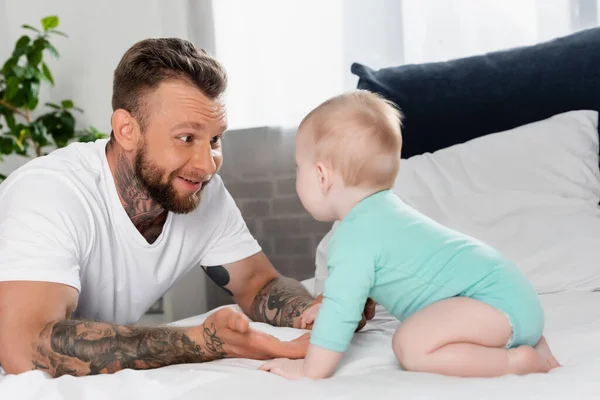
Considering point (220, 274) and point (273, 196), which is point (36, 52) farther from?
point (220, 274)

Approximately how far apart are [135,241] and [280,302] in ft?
1.24

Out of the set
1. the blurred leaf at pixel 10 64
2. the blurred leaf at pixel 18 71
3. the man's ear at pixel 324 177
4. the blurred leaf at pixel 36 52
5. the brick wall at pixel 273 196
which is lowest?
the brick wall at pixel 273 196

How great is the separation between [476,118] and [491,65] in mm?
→ 176

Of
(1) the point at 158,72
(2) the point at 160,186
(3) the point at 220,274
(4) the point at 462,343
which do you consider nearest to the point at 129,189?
(2) the point at 160,186

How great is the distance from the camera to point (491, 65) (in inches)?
85.4

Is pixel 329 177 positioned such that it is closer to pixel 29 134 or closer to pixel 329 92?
pixel 329 92

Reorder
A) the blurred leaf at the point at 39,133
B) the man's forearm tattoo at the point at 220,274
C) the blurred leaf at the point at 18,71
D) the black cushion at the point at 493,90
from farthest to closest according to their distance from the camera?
1. the blurred leaf at the point at 39,133
2. the blurred leaf at the point at 18,71
3. the black cushion at the point at 493,90
4. the man's forearm tattoo at the point at 220,274

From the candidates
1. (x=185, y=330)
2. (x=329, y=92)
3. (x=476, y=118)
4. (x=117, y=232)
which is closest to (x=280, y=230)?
(x=329, y=92)

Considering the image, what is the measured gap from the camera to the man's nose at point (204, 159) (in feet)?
5.44

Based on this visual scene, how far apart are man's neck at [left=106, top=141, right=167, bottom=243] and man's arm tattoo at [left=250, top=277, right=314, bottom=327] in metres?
0.34

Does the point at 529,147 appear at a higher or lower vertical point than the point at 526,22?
A: lower

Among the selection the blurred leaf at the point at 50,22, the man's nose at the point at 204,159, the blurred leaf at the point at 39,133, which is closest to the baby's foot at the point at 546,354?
the man's nose at the point at 204,159

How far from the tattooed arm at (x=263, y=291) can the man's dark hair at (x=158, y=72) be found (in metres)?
0.50

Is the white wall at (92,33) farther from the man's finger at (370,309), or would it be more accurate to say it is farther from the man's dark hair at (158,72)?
the man's finger at (370,309)
